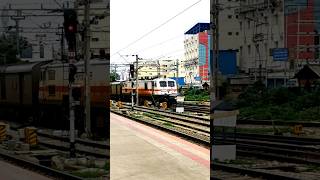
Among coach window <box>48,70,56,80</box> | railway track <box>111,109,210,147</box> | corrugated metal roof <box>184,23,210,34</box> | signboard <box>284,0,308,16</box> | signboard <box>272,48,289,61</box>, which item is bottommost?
railway track <box>111,109,210,147</box>

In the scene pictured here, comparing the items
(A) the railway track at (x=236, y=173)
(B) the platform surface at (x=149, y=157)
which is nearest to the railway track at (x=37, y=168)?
(B) the platform surface at (x=149, y=157)

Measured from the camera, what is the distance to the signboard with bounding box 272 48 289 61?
2135mm

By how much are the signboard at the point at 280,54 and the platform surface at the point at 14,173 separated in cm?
128

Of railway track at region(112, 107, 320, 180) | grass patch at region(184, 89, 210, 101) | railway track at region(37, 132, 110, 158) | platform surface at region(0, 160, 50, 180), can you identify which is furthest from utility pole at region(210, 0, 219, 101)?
platform surface at region(0, 160, 50, 180)

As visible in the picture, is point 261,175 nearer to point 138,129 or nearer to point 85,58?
point 138,129

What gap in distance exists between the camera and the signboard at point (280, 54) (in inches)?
84.0

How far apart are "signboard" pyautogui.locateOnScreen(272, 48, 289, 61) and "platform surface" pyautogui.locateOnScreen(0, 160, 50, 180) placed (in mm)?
1278

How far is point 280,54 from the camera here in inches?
84.4

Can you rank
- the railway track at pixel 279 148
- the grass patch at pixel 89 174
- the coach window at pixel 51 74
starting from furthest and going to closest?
the railway track at pixel 279 148 → the coach window at pixel 51 74 → the grass patch at pixel 89 174

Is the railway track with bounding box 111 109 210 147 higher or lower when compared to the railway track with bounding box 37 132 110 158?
higher

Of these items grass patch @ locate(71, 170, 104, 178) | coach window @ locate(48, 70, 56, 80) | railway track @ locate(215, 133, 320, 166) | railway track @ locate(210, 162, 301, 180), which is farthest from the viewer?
railway track @ locate(215, 133, 320, 166)

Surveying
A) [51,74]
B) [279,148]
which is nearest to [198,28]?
[51,74]

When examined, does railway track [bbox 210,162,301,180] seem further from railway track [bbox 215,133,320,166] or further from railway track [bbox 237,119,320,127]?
railway track [bbox 237,119,320,127]

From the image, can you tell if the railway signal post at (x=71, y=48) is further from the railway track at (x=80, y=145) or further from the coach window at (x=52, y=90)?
the coach window at (x=52, y=90)
